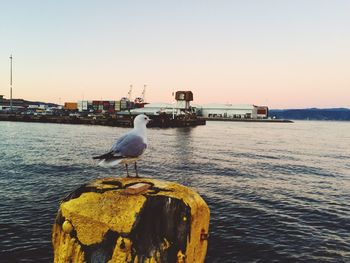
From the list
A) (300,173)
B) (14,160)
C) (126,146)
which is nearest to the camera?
(126,146)

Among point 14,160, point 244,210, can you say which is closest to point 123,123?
point 14,160

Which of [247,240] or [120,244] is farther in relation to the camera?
[247,240]

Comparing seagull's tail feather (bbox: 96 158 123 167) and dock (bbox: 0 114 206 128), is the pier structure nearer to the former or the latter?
seagull's tail feather (bbox: 96 158 123 167)

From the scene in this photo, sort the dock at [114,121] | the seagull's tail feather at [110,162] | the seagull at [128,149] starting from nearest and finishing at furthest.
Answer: the seagull's tail feather at [110,162]
the seagull at [128,149]
the dock at [114,121]

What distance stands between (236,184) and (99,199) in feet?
61.1

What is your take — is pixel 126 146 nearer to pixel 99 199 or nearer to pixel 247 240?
pixel 99 199

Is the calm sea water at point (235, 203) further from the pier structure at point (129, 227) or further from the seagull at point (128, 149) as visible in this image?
the pier structure at point (129, 227)

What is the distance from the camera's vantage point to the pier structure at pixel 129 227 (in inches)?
155

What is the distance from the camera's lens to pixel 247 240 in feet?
40.3

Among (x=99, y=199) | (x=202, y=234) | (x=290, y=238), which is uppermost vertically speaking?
(x=99, y=199)

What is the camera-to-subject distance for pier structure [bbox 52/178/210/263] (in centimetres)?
393

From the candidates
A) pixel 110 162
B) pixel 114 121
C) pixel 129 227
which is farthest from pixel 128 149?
pixel 114 121

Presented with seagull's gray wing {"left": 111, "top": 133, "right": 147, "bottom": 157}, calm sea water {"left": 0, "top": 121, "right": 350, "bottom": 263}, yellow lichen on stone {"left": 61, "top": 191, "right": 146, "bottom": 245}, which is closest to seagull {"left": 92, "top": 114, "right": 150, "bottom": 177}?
seagull's gray wing {"left": 111, "top": 133, "right": 147, "bottom": 157}

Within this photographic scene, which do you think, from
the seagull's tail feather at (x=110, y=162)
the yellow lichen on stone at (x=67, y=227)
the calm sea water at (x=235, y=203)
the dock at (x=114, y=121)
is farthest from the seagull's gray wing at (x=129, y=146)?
the dock at (x=114, y=121)
